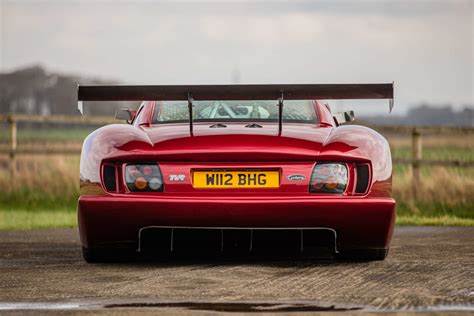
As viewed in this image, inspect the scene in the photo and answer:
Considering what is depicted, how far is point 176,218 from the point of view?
6668 millimetres

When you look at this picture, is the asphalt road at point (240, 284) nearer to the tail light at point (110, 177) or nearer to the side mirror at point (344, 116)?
the tail light at point (110, 177)

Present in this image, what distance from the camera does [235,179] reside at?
671 cm

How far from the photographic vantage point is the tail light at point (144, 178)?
22.2 ft

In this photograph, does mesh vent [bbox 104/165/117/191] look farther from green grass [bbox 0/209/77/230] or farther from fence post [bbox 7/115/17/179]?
fence post [bbox 7/115/17/179]

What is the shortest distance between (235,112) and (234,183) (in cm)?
109

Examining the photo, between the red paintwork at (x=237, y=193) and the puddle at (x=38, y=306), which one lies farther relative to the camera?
the red paintwork at (x=237, y=193)

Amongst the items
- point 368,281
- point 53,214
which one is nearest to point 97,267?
point 368,281

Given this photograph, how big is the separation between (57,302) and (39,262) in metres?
2.09

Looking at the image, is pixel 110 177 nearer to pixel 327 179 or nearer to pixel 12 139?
pixel 327 179

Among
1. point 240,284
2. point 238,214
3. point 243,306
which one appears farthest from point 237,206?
point 243,306

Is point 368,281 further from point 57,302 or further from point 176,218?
point 57,302

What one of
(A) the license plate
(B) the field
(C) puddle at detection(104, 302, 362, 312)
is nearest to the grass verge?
(B) the field

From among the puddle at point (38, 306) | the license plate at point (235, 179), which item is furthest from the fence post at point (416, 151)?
the puddle at point (38, 306)

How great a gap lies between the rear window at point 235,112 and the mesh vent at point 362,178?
0.81 meters
